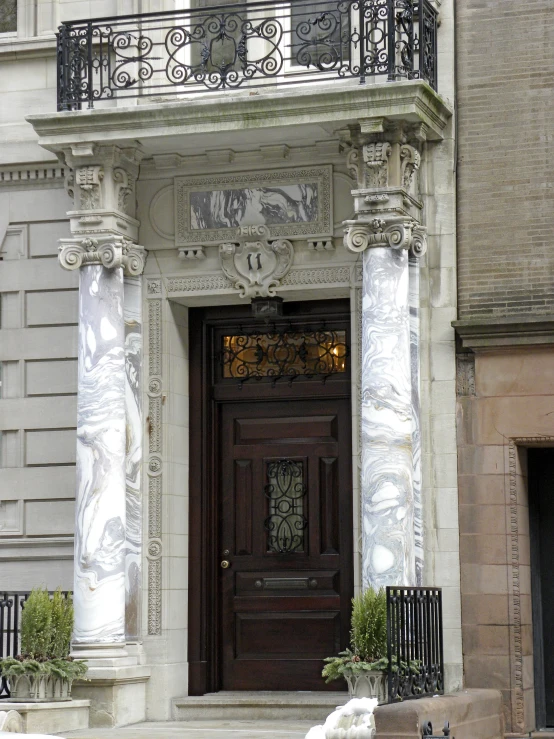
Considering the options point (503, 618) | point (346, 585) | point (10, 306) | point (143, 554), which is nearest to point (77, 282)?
point (10, 306)

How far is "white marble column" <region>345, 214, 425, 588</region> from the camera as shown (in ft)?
43.7

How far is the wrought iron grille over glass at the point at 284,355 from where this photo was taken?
15180 millimetres

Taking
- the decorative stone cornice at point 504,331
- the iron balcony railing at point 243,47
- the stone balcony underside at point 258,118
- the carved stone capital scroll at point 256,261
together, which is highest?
the iron balcony railing at point 243,47

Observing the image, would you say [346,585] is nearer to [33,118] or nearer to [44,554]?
[44,554]

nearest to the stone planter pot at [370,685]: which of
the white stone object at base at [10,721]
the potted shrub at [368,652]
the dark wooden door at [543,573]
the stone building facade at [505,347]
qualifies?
the potted shrub at [368,652]

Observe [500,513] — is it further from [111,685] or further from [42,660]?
[42,660]

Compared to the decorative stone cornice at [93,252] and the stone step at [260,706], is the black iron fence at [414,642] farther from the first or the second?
the decorative stone cornice at [93,252]

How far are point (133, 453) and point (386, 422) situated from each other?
9.05 ft

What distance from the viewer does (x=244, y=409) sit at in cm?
1548

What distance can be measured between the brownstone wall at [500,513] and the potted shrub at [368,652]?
129cm

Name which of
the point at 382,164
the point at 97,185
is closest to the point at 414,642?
the point at 382,164

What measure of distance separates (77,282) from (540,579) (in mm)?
5635

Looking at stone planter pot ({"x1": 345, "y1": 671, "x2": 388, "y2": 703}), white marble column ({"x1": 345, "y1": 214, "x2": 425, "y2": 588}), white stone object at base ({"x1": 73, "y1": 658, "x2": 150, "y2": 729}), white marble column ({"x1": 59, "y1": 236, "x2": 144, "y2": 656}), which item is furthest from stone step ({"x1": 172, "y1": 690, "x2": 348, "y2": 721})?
white marble column ({"x1": 345, "y1": 214, "x2": 425, "y2": 588})

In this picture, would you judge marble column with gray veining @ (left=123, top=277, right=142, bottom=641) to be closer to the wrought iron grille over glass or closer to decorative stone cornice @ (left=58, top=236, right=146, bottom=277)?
decorative stone cornice @ (left=58, top=236, right=146, bottom=277)
